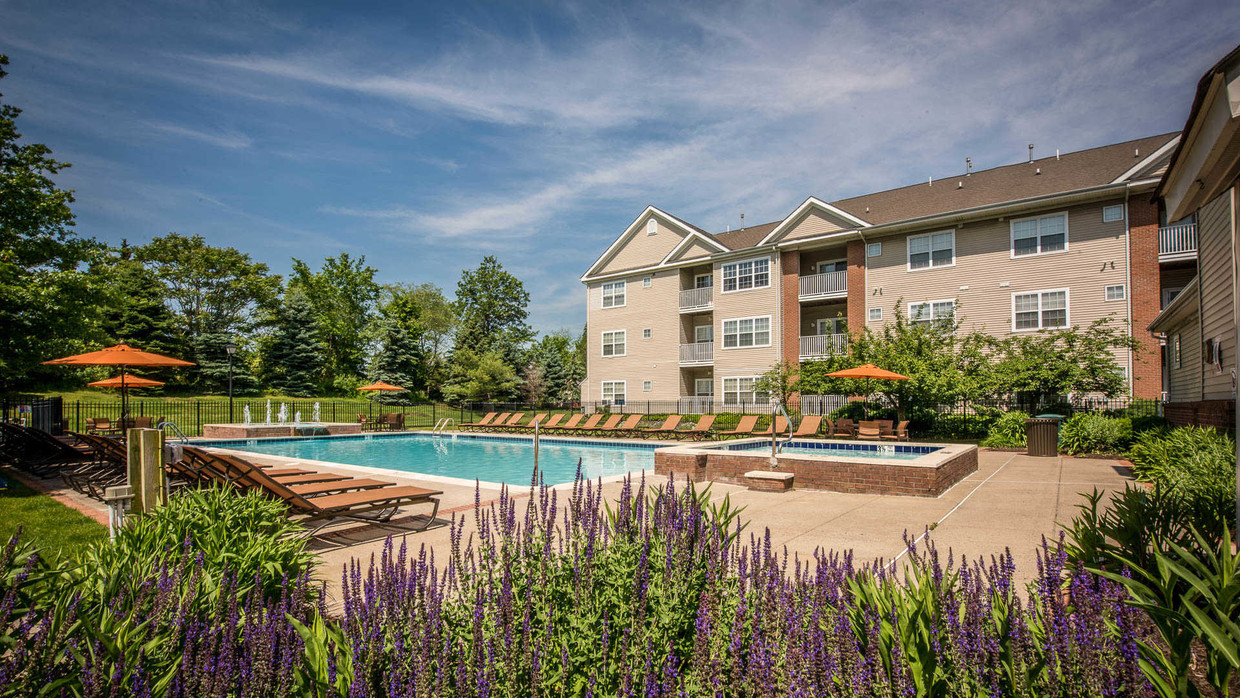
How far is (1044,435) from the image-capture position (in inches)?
552

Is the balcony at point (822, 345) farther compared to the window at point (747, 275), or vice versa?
the window at point (747, 275)

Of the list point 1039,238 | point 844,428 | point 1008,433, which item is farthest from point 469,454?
point 1039,238

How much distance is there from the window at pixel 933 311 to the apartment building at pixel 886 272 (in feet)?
0.18

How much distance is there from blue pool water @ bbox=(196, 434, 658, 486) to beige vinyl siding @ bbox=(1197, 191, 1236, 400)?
35.7 feet

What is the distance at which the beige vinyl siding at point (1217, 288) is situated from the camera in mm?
9195

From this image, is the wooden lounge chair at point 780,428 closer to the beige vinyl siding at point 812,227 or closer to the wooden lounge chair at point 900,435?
the wooden lounge chair at point 900,435

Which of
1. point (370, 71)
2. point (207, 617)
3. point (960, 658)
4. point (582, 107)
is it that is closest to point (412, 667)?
point (207, 617)

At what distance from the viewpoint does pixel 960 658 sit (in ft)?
6.39

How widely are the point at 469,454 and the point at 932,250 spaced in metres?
19.3

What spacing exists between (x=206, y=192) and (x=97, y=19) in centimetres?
2479

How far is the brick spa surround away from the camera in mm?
8375

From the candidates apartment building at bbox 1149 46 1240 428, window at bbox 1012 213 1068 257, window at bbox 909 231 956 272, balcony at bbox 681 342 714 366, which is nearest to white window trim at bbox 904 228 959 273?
window at bbox 909 231 956 272

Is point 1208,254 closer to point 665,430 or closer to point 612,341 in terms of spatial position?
point 665,430

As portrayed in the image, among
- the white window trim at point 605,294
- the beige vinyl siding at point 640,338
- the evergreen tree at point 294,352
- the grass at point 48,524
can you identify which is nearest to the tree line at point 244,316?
the evergreen tree at point 294,352
